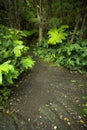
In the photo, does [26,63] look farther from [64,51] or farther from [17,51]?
[64,51]

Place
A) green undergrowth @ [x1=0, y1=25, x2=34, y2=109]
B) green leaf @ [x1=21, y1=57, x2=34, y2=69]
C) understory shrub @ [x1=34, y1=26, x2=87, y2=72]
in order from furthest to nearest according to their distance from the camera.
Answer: understory shrub @ [x1=34, y1=26, x2=87, y2=72] → green leaf @ [x1=21, y1=57, x2=34, y2=69] → green undergrowth @ [x1=0, y1=25, x2=34, y2=109]

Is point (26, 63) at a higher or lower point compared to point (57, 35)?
lower

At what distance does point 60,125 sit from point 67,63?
114 inches

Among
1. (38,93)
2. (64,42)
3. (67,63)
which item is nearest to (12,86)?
(38,93)

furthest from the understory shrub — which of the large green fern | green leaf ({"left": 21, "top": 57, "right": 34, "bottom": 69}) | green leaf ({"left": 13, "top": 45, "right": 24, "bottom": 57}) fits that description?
green leaf ({"left": 13, "top": 45, "right": 24, "bottom": 57})

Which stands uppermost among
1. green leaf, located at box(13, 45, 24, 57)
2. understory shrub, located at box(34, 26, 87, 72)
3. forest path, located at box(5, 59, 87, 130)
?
green leaf, located at box(13, 45, 24, 57)

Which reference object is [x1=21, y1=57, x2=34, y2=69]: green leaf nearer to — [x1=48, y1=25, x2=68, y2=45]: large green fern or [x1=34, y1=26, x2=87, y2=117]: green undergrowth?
[x1=34, y1=26, x2=87, y2=117]: green undergrowth

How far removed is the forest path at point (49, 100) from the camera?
3930mm

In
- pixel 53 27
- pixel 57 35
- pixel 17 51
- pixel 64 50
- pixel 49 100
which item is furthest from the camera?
pixel 53 27

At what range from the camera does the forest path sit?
393 centimetres

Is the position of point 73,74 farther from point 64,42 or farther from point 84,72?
point 64,42

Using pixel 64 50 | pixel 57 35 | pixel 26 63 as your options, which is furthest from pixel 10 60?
pixel 57 35

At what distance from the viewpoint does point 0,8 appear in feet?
25.3

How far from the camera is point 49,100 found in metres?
4.63
